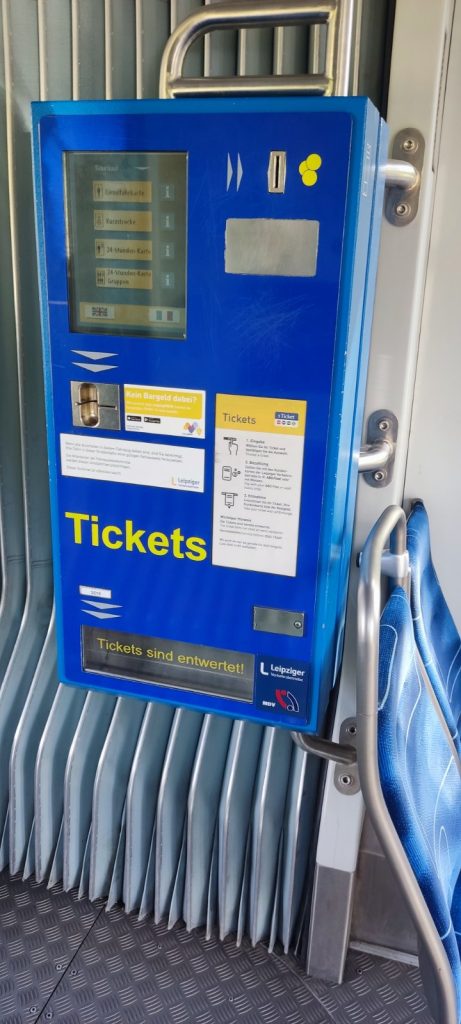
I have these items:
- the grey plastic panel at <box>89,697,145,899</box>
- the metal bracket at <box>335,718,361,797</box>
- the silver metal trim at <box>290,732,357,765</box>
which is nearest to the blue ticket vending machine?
the silver metal trim at <box>290,732,357,765</box>

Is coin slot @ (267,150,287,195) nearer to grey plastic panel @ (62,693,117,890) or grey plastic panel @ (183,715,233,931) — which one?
grey plastic panel @ (183,715,233,931)

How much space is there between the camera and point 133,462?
1334 mm

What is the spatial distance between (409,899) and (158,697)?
1.93 feet

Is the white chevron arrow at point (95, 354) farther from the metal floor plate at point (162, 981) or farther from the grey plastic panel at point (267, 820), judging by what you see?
the metal floor plate at point (162, 981)

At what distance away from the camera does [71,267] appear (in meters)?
1.28

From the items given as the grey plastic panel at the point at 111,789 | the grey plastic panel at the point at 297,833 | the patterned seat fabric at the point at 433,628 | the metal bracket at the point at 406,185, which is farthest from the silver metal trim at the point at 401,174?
the grey plastic panel at the point at 111,789

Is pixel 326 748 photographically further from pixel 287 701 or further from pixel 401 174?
pixel 401 174

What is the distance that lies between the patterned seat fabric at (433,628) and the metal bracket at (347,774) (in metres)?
0.22

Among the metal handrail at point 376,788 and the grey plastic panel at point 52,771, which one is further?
the grey plastic panel at point 52,771

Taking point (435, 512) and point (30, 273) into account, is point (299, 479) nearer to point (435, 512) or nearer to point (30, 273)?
point (435, 512)

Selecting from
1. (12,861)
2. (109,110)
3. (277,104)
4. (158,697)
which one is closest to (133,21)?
(109,110)

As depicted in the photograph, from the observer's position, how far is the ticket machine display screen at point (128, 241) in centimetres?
120

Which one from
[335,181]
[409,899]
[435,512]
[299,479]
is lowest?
[409,899]

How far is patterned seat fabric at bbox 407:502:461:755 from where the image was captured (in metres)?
1.44
